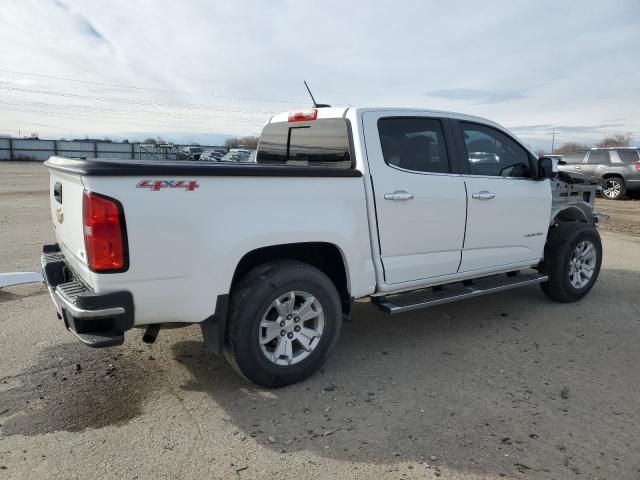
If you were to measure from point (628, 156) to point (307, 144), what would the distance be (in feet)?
54.9

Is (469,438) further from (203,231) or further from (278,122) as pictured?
(278,122)

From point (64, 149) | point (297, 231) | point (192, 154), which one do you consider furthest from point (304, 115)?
point (64, 149)

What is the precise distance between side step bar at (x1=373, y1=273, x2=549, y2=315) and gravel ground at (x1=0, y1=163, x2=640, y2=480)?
0.43 m

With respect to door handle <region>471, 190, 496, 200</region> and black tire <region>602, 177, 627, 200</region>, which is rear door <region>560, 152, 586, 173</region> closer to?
black tire <region>602, 177, 627, 200</region>

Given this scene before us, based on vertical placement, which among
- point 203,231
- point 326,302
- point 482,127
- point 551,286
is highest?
point 482,127

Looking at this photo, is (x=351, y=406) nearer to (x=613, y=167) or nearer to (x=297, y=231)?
(x=297, y=231)

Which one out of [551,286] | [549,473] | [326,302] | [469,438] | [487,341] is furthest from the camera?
[551,286]

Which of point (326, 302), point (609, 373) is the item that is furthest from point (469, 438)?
point (609, 373)

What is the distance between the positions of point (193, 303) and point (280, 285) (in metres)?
0.59

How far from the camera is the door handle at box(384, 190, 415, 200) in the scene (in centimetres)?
396

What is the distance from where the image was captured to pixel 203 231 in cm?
315

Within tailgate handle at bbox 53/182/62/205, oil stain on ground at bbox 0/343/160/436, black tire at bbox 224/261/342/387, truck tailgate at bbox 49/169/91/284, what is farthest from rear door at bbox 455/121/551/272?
tailgate handle at bbox 53/182/62/205

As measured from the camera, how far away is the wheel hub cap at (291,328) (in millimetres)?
3547

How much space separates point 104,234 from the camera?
2.89m
